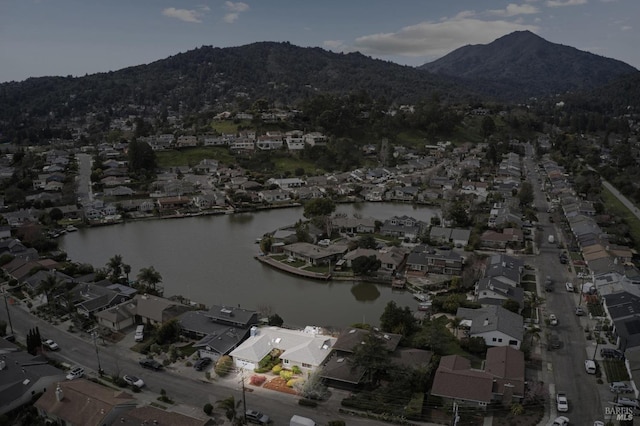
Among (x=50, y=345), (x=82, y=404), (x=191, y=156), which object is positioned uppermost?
(x=191, y=156)

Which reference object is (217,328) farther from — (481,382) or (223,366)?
(481,382)

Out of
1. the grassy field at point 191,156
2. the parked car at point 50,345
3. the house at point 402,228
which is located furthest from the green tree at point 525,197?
Result: the parked car at point 50,345

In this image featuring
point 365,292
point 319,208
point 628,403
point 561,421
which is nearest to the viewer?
point 561,421

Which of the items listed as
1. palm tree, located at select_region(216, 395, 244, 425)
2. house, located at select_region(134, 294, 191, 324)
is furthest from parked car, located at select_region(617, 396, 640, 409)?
house, located at select_region(134, 294, 191, 324)

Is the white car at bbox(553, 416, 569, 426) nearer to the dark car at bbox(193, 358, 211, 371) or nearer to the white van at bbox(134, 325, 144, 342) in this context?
the dark car at bbox(193, 358, 211, 371)

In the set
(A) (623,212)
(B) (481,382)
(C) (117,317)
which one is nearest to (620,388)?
(B) (481,382)

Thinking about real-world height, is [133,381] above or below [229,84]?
below

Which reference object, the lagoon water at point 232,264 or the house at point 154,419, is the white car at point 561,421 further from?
the house at point 154,419
